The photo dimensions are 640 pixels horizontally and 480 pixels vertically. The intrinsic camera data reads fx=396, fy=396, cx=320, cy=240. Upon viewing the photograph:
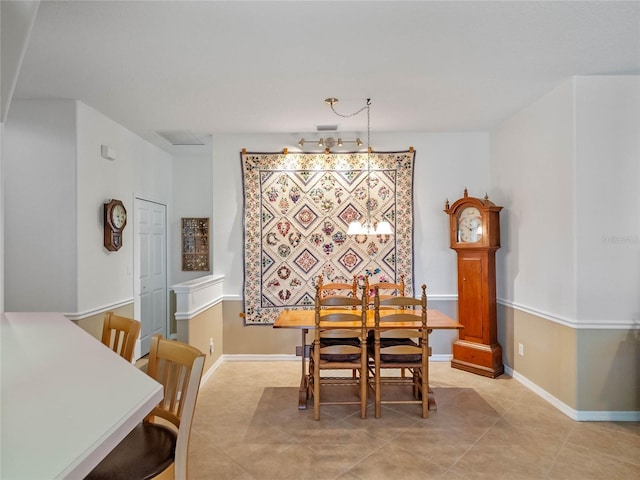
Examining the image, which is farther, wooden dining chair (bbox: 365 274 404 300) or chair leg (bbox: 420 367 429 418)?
wooden dining chair (bbox: 365 274 404 300)

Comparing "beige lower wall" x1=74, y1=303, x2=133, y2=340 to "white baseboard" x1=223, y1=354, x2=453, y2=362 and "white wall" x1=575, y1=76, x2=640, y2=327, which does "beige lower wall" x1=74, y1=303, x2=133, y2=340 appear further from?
"white wall" x1=575, y1=76, x2=640, y2=327

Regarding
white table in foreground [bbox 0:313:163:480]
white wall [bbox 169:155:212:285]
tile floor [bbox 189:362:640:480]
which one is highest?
white wall [bbox 169:155:212:285]

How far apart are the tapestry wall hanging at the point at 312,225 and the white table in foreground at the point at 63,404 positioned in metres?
2.94

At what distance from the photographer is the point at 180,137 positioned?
4633 mm

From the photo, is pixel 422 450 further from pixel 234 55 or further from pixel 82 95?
pixel 82 95

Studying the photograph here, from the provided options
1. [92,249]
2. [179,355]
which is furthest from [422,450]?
[92,249]

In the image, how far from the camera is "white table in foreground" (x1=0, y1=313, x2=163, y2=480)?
760mm

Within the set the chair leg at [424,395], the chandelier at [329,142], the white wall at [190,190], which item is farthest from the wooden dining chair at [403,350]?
the white wall at [190,190]

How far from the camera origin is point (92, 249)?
353cm

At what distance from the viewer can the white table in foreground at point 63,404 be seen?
2.49 ft

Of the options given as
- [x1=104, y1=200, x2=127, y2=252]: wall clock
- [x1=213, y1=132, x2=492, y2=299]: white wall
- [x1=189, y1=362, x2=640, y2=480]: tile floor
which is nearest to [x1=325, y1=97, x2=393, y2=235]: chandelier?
[x1=213, y1=132, x2=492, y2=299]: white wall

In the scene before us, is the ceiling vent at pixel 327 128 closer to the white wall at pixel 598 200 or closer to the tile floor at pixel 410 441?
the white wall at pixel 598 200

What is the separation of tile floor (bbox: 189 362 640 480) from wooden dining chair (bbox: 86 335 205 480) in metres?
1.07

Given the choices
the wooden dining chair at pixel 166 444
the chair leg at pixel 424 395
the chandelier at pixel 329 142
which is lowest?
the chair leg at pixel 424 395
